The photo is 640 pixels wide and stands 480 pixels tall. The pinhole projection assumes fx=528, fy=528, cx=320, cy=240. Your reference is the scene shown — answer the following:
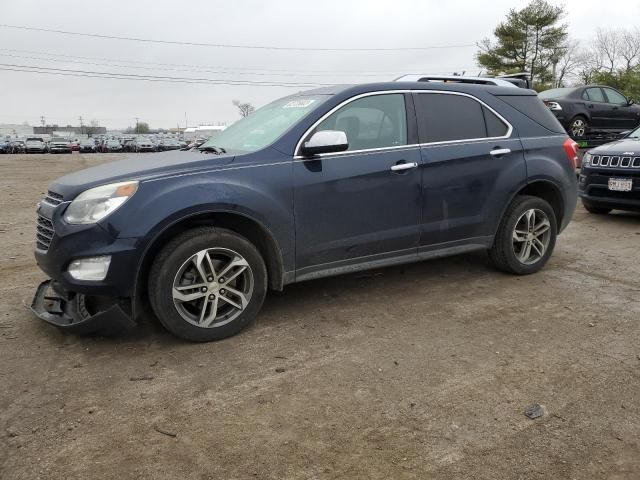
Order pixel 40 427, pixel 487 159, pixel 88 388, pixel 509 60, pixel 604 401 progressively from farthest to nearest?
pixel 509 60 < pixel 487 159 < pixel 88 388 < pixel 604 401 < pixel 40 427

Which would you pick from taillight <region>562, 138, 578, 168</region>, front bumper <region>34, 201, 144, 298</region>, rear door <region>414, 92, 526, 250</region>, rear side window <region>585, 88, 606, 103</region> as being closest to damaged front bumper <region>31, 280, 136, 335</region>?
front bumper <region>34, 201, 144, 298</region>

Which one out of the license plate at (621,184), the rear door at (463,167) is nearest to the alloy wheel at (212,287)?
the rear door at (463,167)

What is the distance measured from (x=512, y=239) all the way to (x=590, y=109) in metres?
10.3

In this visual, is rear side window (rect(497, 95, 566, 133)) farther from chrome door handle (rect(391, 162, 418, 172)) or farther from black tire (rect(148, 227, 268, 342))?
black tire (rect(148, 227, 268, 342))

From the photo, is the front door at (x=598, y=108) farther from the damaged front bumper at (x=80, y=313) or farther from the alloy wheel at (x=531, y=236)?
the damaged front bumper at (x=80, y=313)

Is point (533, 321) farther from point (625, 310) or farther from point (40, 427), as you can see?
point (40, 427)

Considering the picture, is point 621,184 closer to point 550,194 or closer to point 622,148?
point 622,148

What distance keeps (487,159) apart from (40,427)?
3847 millimetres

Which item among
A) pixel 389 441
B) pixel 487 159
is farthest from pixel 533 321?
pixel 389 441

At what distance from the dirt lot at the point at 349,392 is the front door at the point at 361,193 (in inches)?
19.4

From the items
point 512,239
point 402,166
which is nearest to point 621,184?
point 512,239

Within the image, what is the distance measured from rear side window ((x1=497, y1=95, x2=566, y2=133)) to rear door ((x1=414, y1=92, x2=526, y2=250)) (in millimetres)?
269

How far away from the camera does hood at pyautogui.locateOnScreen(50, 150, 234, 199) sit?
3.43 meters

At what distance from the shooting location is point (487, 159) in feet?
15.2
